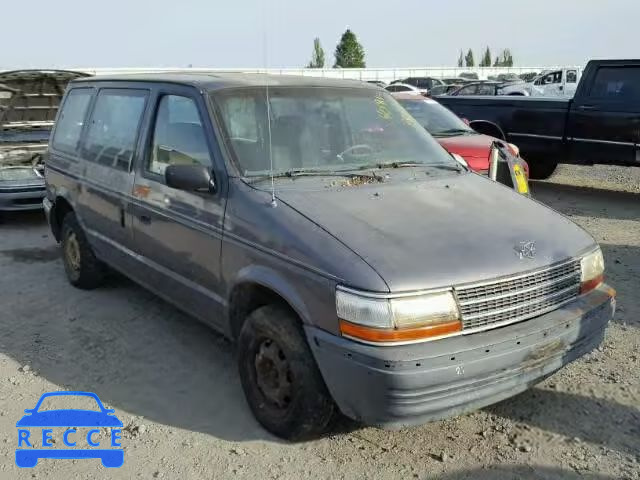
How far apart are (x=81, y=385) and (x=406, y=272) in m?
2.28

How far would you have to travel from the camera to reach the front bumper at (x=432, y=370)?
8.82ft

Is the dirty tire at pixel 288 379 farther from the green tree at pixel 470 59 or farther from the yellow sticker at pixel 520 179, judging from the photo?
the green tree at pixel 470 59

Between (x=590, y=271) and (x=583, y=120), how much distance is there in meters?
6.90

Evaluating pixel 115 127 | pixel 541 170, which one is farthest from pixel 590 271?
pixel 541 170

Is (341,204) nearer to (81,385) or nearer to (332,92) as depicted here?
(332,92)

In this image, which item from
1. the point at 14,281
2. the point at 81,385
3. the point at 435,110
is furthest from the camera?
the point at 435,110

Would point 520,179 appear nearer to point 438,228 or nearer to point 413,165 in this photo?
point 413,165

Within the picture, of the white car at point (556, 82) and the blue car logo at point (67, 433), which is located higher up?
the white car at point (556, 82)

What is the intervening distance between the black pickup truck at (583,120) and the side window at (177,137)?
7231mm

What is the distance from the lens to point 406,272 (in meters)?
2.77

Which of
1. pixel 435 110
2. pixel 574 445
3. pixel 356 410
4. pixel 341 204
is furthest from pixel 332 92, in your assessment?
pixel 435 110

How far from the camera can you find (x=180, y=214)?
3848 mm

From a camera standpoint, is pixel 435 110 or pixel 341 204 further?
pixel 435 110

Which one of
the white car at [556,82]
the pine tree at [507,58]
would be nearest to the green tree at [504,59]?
the pine tree at [507,58]
